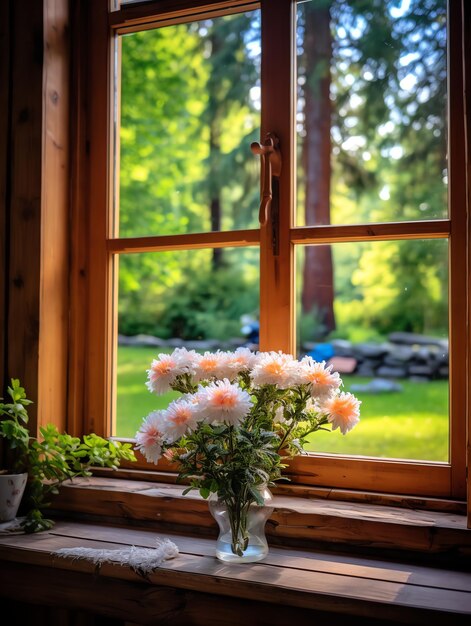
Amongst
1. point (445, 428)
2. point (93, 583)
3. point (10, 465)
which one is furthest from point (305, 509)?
point (10, 465)

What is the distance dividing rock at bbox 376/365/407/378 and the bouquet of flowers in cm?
72

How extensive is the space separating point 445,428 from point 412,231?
0.50 meters

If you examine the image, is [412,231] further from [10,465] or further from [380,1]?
[10,465]

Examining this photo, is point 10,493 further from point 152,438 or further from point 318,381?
point 318,381

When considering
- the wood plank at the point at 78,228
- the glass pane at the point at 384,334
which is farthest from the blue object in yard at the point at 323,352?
the wood plank at the point at 78,228

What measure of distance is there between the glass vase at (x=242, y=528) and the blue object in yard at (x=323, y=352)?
65cm

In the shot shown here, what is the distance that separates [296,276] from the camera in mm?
1736

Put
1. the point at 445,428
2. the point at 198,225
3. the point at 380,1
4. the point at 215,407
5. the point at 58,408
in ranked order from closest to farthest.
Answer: the point at 215,407
the point at 445,428
the point at 380,1
the point at 58,408
the point at 198,225

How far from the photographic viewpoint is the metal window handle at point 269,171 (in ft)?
5.41

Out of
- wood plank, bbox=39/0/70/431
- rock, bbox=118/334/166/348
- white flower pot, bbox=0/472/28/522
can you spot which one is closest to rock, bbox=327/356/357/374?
rock, bbox=118/334/166/348

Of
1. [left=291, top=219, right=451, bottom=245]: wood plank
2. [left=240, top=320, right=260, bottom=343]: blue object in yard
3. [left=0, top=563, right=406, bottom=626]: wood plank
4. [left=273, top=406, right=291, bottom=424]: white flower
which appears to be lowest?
[left=0, top=563, right=406, bottom=626]: wood plank

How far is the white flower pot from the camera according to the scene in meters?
1.64

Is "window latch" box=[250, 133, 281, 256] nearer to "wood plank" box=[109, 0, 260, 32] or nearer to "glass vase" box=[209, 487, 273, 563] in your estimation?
"wood plank" box=[109, 0, 260, 32]

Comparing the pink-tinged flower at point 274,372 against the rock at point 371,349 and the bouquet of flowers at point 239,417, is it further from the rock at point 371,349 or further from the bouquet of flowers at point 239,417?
the rock at point 371,349
